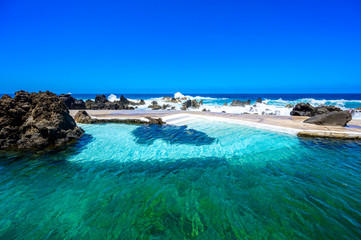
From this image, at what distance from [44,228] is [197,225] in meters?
2.35

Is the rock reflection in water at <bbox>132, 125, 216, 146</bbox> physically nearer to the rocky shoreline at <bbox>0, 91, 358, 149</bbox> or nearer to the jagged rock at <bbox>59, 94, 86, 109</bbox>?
the rocky shoreline at <bbox>0, 91, 358, 149</bbox>

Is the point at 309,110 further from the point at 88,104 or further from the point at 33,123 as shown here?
the point at 88,104

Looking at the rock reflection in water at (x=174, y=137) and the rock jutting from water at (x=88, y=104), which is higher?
the rock jutting from water at (x=88, y=104)

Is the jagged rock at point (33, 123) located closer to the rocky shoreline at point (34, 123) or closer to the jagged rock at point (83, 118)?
the rocky shoreline at point (34, 123)

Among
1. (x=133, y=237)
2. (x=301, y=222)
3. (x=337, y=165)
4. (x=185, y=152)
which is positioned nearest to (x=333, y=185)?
(x=337, y=165)

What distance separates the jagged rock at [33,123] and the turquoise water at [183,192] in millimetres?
677

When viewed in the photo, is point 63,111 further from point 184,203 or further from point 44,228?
point 184,203

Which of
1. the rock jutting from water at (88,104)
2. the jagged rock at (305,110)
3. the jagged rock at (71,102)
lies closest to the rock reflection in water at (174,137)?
the jagged rock at (305,110)

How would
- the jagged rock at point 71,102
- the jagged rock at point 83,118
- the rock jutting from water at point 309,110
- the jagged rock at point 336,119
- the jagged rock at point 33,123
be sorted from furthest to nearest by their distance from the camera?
the jagged rock at point 71,102, the rock jutting from water at point 309,110, the jagged rock at point 83,118, the jagged rock at point 336,119, the jagged rock at point 33,123

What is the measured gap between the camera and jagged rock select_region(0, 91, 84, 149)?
5.66m

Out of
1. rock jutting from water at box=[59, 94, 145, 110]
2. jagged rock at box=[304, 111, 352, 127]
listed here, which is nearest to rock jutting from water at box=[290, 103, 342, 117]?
jagged rock at box=[304, 111, 352, 127]

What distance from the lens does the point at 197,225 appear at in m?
→ 2.50

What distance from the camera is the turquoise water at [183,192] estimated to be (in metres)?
2.43

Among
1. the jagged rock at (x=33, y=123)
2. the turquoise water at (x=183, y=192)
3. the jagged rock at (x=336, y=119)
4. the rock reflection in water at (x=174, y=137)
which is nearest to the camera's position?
the turquoise water at (x=183, y=192)
